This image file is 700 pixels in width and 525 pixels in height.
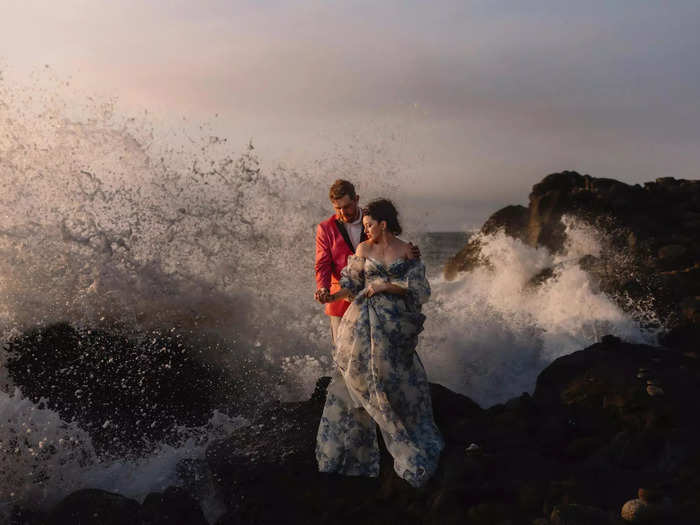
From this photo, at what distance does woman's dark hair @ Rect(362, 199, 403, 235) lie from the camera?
4.64 metres

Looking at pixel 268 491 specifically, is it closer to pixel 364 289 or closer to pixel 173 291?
pixel 364 289

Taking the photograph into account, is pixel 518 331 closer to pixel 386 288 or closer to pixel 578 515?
pixel 386 288

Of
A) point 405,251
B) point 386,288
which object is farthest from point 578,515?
point 405,251

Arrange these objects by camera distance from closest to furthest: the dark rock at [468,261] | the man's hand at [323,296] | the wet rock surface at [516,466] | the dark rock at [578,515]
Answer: the dark rock at [578,515] < the wet rock surface at [516,466] < the man's hand at [323,296] < the dark rock at [468,261]

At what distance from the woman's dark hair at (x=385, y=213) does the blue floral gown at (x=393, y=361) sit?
27cm

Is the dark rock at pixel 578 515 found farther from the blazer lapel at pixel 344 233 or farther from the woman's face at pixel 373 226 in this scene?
the blazer lapel at pixel 344 233

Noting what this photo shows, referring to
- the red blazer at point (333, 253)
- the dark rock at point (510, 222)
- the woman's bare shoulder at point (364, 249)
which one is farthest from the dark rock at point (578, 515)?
the dark rock at point (510, 222)

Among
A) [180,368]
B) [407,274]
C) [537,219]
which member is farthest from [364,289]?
[537,219]

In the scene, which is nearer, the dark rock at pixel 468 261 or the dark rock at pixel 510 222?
the dark rock at pixel 510 222

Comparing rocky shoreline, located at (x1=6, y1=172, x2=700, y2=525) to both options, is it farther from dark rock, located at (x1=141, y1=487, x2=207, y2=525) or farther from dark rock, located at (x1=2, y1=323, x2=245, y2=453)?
dark rock, located at (x1=2, y1=323, x2=245, y2=453)

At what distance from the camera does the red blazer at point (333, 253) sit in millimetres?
5281

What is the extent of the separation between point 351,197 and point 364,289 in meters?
0.76

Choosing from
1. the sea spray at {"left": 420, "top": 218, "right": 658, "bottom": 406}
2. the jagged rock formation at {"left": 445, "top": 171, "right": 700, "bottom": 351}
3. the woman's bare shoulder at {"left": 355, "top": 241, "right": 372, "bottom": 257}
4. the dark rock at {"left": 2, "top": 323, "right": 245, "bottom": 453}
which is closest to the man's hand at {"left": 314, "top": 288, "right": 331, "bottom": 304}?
the woman's bare shoulder at {"left": 355, "top": 241, "right": 372, "bottom": 257}

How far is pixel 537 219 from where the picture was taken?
13.3 m
